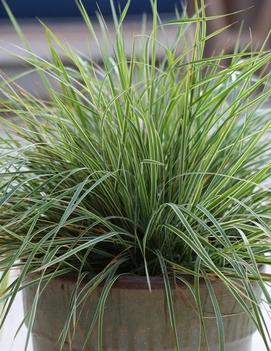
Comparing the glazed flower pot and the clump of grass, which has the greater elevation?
the clump of grass

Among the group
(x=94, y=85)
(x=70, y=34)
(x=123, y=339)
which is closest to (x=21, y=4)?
(x=70, y=34)

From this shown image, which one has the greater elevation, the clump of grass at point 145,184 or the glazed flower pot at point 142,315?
the clump of grass at point 145,184

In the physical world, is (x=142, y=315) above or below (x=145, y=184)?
below

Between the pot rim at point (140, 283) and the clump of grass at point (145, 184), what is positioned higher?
the clump of grass at point (145, 184)

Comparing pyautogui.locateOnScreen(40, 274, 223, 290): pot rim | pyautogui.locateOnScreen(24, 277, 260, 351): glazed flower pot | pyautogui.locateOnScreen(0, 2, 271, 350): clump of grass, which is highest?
pyautogui.locateOnScreen(0, 2, 271, 350): clump of grass

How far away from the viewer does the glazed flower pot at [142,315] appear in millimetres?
644

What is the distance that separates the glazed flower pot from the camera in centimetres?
64

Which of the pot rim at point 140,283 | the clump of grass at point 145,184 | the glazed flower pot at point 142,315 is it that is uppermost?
the clump of grass at point 145,184

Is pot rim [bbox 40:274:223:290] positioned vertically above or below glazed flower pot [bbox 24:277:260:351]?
above

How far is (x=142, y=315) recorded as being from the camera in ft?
2.12

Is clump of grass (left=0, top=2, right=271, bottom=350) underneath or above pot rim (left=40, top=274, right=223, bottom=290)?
above

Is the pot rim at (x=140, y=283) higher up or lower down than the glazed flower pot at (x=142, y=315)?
higher up

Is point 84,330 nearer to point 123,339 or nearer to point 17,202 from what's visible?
point 123,339

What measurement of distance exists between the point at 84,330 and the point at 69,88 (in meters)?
0.23
